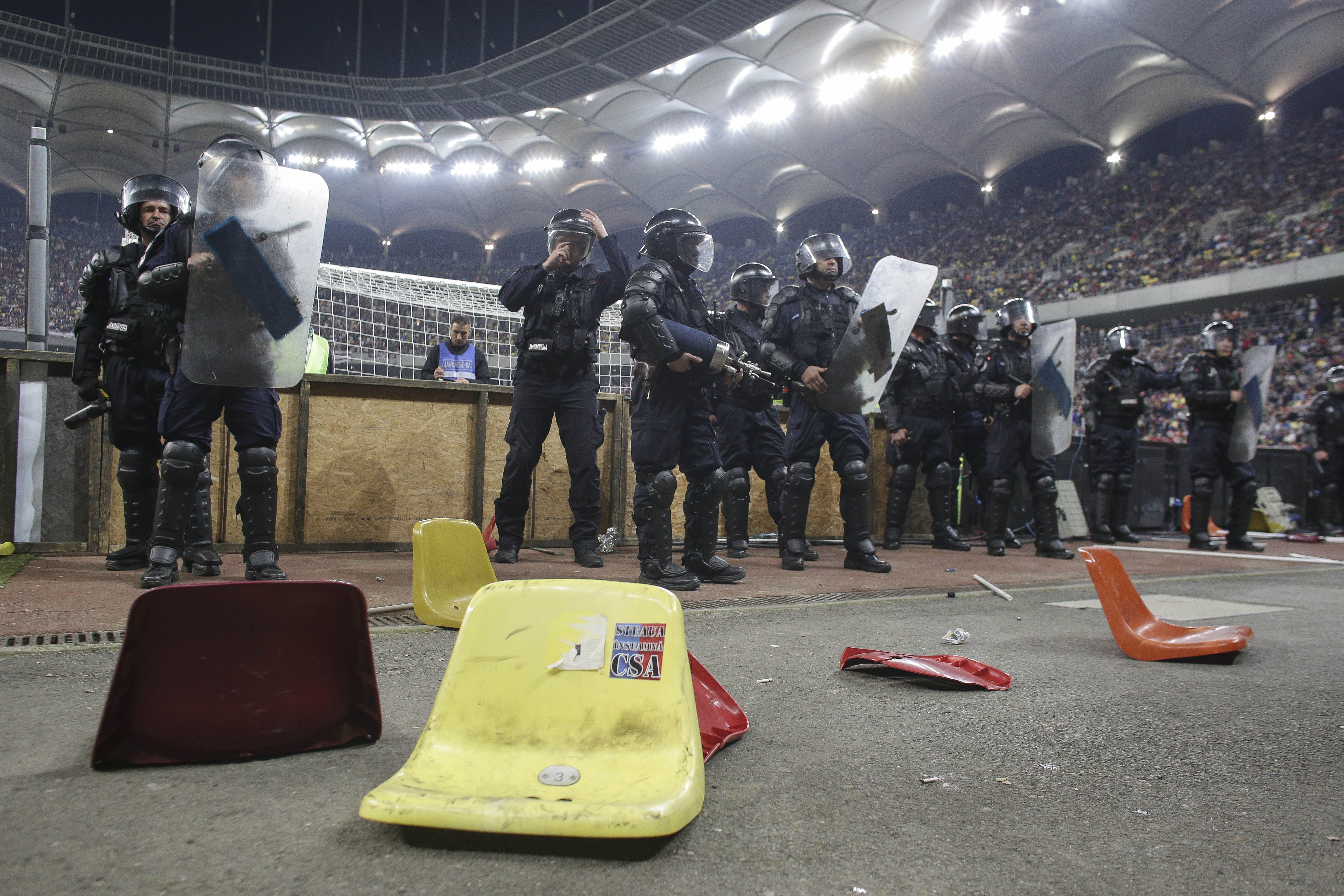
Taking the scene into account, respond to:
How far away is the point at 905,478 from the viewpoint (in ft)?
24.0

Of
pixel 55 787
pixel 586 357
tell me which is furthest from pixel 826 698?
pixel 586 357

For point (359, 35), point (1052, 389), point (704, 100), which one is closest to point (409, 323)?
point (1052, 389)

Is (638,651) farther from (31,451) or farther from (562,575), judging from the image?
(31,451)

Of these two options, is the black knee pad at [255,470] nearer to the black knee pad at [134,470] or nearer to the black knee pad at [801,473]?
the black knee pad at [134,470]

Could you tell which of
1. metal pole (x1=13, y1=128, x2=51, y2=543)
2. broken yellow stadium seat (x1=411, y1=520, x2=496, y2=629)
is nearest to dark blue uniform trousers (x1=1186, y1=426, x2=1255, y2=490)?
broken yellow stadium seat (x1=411, y1=520, x2=496, y2=629)

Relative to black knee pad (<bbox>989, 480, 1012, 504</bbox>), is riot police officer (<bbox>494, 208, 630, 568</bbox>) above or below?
above

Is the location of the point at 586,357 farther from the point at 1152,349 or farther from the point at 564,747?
the point at 1152,349

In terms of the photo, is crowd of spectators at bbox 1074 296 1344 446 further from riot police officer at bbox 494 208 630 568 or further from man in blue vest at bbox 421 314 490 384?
riot police officer at bbox 494 208 630 568

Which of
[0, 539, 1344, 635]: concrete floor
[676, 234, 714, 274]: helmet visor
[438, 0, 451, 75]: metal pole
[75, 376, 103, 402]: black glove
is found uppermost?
[438, 0, 451, 75]: metal pole

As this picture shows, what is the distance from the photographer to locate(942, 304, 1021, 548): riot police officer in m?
7.29

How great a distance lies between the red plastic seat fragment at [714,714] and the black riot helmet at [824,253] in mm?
3945

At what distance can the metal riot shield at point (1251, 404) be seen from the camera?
771 cm

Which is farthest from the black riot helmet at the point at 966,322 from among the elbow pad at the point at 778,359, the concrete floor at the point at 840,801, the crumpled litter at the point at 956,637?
the concrete floor at the point at 840,801

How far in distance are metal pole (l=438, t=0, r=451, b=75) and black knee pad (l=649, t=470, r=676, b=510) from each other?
28904 mm
